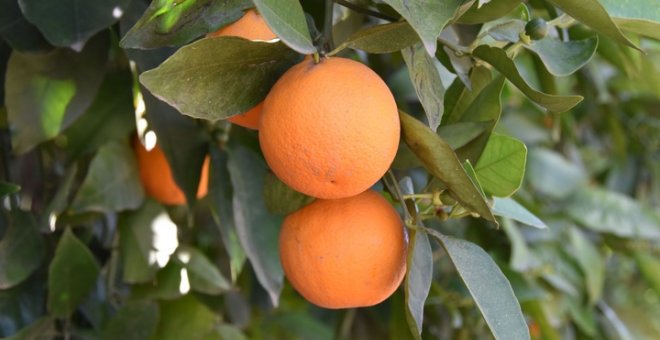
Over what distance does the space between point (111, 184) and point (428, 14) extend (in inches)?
18.4

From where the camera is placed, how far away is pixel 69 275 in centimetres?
81

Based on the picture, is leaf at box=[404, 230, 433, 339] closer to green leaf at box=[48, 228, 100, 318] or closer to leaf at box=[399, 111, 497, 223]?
leaf at box=[399, 111, 497, 223]

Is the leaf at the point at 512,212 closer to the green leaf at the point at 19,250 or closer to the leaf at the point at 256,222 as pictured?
the leaf at the point at 256,222

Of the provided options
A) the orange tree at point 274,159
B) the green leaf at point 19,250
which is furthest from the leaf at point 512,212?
the green leaf at point 19,250

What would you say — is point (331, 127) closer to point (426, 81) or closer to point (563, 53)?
point (426, 81)

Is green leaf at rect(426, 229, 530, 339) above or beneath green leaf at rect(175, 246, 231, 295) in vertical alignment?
above

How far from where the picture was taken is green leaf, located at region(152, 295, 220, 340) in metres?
0.90

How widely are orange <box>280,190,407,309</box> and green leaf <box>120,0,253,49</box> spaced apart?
0.50ft

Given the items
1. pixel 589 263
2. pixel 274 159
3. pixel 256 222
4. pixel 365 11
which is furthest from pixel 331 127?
pixel 589 263

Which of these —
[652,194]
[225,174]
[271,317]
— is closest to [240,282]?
[271,317]

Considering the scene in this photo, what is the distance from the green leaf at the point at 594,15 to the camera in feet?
1.84

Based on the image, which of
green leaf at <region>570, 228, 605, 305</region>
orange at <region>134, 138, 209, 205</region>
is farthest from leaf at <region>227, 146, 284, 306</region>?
green leaf at <region>570, 228, 605, 305</region>

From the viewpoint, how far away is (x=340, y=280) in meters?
0.59

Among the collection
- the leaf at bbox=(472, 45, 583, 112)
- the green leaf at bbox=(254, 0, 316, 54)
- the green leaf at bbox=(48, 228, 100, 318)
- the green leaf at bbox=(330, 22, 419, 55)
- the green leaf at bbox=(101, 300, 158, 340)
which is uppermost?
the green leaf at bbox=(254, 0, 316, 54)
